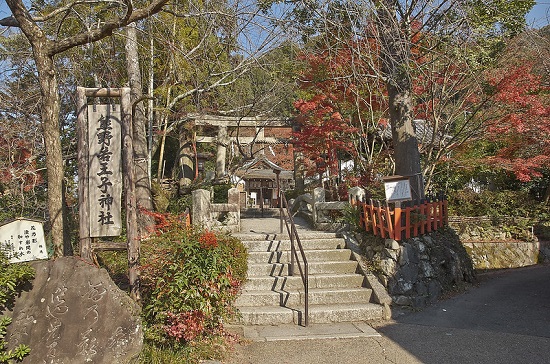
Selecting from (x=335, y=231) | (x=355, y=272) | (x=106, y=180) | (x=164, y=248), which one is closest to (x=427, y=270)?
(x=355, y=272)

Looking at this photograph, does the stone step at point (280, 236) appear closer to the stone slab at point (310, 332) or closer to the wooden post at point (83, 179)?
the stone slab at point (310, 332)

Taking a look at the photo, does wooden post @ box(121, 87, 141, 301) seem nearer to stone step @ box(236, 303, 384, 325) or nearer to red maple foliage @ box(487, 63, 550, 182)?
stone step @ box(236, 303, 384, 325)

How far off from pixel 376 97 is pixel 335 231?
5.03 metres

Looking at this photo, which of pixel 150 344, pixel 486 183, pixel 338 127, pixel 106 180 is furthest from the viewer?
pixel 486 183

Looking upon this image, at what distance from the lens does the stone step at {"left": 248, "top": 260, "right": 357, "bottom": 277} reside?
7.22m

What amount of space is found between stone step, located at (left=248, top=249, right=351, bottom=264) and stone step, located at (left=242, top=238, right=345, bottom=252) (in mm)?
203

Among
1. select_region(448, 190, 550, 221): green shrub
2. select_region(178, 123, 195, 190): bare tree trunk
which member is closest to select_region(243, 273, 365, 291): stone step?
select_region(448, 190, 550, 221): green shrub

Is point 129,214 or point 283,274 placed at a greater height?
point 129,214

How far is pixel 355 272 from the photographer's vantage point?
24.1ft

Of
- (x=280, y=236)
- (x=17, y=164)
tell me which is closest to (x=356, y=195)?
(x=280, y=236)

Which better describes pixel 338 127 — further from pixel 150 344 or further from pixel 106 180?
pixel 150 344

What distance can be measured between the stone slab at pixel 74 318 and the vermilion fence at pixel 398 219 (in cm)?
457

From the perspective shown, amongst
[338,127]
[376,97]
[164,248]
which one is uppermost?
[376,97]

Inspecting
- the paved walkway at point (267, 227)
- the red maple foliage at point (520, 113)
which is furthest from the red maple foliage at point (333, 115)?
the red maple foliage at point (520, 113)
